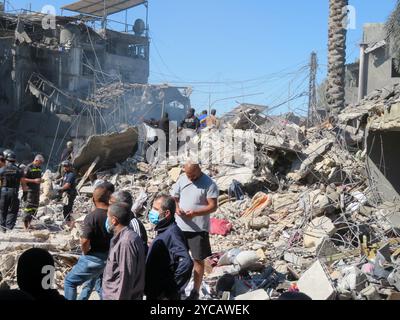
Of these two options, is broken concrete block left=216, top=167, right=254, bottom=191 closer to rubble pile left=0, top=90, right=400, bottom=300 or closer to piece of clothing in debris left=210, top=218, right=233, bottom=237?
rubble pile left=0, top=90, right=400, bottom=300

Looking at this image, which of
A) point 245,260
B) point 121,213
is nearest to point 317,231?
point 245,260

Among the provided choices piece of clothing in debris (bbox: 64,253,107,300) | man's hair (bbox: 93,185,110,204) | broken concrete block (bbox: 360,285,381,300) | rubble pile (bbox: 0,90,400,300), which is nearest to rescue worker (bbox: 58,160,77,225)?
rubble pile (bbox: 0,90,400,300)

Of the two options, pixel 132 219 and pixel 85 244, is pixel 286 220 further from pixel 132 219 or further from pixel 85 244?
pixel 85 244

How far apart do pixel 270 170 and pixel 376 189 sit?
2663 millimetres

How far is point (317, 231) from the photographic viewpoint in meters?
8.59

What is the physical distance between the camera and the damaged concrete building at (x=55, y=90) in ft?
74.3

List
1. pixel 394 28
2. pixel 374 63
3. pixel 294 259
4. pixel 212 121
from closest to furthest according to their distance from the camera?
pixel 294 259 → pixel 394 28 → pixel 212 121 → pixel 374 63

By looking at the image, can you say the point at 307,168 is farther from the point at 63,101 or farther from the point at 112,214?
the point at 63,101

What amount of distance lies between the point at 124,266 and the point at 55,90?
68.3 ft

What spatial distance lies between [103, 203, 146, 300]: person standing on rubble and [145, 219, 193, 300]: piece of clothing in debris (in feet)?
0.59

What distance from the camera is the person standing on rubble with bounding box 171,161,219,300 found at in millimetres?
6086

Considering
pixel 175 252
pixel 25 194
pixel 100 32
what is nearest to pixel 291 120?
pixel 25 194

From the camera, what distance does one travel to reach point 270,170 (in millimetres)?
12273
